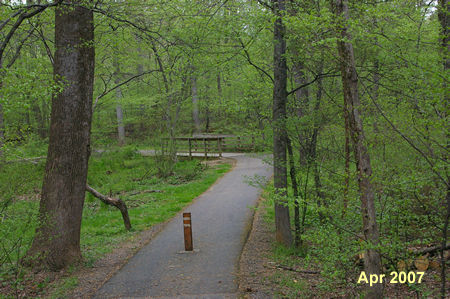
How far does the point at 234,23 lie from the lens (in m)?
6.92

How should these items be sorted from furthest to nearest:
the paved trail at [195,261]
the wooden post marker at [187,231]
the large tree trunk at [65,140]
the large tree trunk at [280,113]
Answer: the wooden post marker at [187,231] < the large tree trunk at [280,113] < the large tree trunk at [65,140] < the paved trail at [195,261]

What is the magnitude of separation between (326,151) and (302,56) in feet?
5.76

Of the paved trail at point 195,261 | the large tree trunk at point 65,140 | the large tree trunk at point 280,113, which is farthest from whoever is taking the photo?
the large tree trunk at point 280,113

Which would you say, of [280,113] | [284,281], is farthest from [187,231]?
[280,113]

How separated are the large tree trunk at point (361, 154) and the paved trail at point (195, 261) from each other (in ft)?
6.90

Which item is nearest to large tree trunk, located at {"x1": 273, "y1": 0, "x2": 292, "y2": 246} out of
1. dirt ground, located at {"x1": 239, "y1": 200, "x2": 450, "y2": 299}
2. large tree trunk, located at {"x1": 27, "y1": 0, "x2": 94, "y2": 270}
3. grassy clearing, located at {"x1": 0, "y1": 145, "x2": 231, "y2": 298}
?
dirt ground, located at {"x1": 239, "y1": 200, "x2": 450, "y2": 299}

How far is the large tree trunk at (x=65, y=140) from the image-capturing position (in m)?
6.27

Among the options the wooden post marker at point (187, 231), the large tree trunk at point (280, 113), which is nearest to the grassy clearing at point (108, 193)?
the wooden post marker at point (187, 231)

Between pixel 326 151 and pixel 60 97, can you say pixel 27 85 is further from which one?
pixel 326 151

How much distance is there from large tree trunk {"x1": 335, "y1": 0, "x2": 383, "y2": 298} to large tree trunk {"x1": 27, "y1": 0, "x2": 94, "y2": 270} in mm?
4575

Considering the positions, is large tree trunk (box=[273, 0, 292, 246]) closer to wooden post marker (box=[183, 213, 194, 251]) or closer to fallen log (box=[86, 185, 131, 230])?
wooden post marker (box=[183, 213, 194, 251])

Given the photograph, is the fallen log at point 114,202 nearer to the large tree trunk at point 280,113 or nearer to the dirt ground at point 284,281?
the dirt ground at point 284,281

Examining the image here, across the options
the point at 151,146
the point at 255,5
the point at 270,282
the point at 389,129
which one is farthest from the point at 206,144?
the point at 389,129

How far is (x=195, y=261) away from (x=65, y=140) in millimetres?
3336
